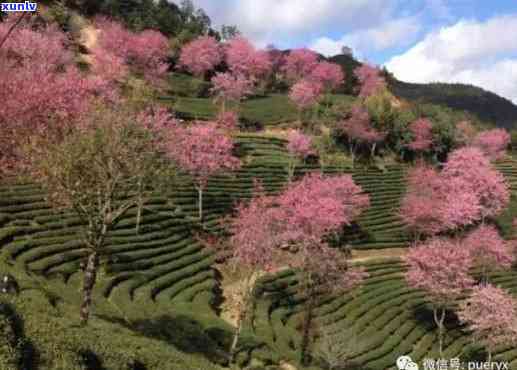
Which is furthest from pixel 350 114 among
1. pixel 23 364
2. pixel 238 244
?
pixel 23 364

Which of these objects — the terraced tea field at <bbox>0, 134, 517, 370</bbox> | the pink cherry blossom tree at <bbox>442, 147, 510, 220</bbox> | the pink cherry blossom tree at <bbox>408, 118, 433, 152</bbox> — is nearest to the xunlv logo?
the terraced tea field at <bbox>0, 134, 517, 370</bbox>

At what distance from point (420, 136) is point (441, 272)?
193 ft

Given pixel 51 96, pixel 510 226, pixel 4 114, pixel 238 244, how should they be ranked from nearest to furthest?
pixel 238 244 → pixel 4 114 → pixel 51 96 → pixel 510 226

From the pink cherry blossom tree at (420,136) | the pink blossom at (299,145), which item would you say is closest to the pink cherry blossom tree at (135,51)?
the pink blossom at (299,145)

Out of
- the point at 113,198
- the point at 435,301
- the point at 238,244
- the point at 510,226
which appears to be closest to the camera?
the point at 113,198

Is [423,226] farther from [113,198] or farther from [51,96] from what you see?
[113,198]

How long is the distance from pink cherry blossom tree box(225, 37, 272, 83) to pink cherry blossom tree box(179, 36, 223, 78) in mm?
3915

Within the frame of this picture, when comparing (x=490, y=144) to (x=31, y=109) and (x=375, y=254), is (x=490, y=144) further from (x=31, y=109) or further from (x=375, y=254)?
(x=31, y=109)

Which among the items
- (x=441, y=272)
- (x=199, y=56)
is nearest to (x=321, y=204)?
(x=441, y=272)

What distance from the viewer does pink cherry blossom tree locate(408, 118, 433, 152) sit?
98.6 m

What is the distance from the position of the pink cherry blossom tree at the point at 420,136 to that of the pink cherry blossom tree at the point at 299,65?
3930cm

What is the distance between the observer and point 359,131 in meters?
93.3

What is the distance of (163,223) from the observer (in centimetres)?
5141

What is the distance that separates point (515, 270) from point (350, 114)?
43164 mm
